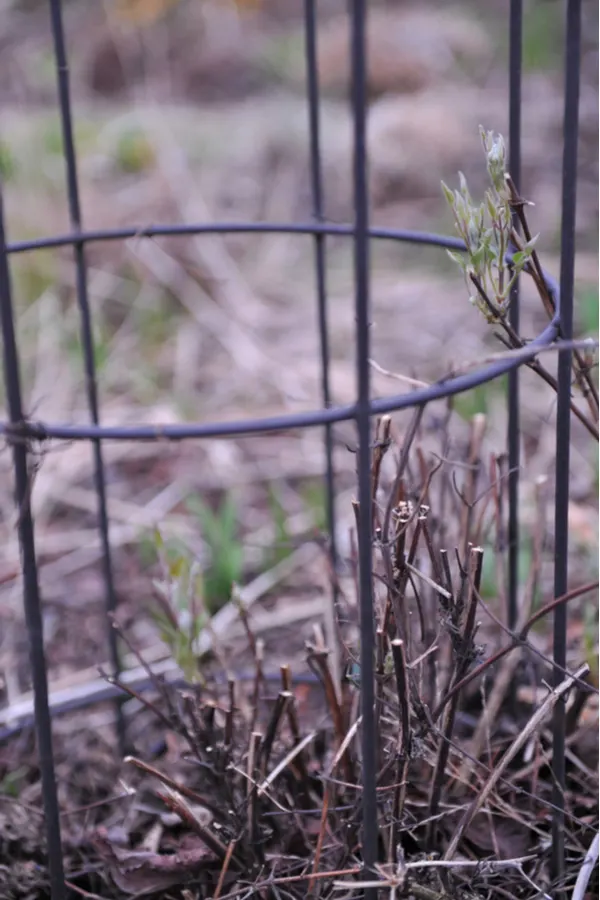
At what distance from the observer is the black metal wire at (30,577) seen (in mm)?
819

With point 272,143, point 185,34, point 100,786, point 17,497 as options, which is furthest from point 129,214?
point 185,34

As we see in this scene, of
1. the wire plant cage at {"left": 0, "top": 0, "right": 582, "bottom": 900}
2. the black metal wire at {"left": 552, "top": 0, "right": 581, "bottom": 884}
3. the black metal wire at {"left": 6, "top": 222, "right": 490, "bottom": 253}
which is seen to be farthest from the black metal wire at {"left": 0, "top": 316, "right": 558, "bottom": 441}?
the black metal wire at {"left": 6, "top": 222, "right": 490, "bottom": 253}

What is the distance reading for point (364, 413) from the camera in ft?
2.49

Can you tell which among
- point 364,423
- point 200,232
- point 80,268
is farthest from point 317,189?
point 364,423

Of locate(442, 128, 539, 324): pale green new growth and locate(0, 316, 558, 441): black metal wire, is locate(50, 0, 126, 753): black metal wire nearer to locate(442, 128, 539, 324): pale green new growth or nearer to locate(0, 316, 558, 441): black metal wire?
locate(0, 316, 558, 441): black metal wire

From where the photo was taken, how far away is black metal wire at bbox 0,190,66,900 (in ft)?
2.69

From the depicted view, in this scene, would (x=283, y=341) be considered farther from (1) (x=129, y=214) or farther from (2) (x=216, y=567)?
(2) (x=216, y=567)

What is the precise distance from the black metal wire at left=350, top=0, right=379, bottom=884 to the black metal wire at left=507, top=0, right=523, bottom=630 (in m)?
0.27

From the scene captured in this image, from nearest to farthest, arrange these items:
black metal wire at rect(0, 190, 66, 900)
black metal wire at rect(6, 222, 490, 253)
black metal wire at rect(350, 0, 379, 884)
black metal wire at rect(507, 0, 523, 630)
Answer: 1. black metal wire at rect(350, 0, 379, 884)
2. black metal wire at rect(0, 190, 66, 900)
3. black metal wire at rect(507, 0, 523, 630)
4. black metal wire at rect(6, 222, 490, 253)

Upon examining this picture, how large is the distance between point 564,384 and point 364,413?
0.28 meters

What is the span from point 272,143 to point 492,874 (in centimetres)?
447

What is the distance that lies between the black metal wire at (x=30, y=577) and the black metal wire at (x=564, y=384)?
50cm

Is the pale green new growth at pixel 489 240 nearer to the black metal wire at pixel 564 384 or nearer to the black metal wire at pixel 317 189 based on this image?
the black metal wire at pixel 564 384

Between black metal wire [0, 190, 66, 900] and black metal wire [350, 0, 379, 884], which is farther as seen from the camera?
black metal wire [0, 190, 66, 900]
